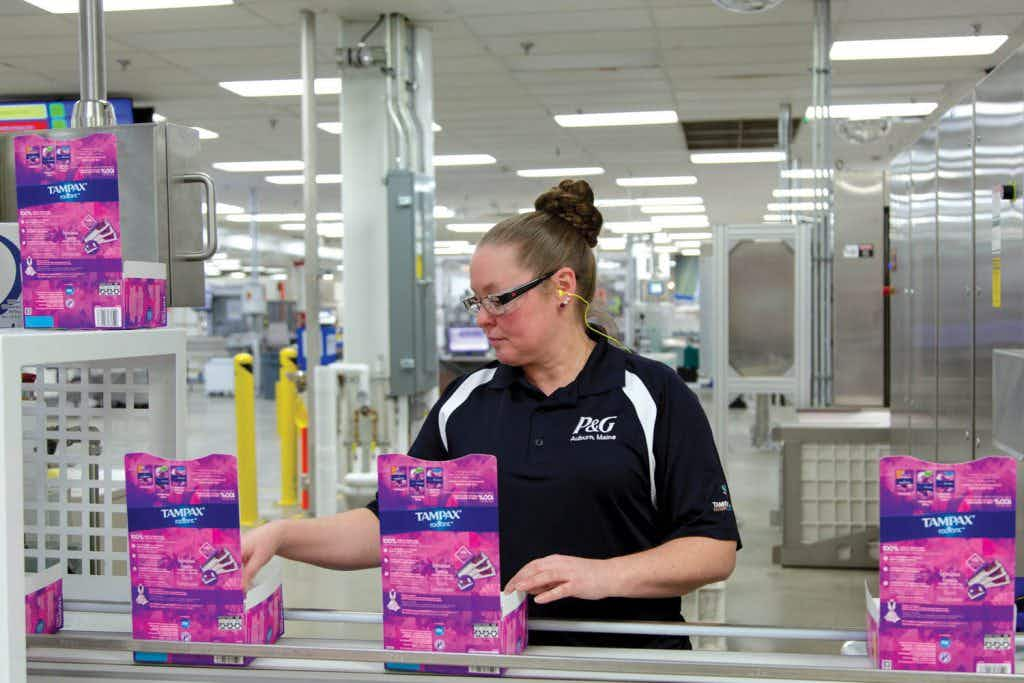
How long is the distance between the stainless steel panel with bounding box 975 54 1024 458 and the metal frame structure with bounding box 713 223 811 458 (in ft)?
9.18

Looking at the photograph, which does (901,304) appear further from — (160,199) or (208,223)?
(160,199)

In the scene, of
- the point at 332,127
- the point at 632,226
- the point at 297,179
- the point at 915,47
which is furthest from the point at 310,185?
the point at 632,226

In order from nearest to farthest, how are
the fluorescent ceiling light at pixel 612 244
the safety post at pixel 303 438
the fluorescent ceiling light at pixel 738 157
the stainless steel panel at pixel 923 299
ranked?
the stainless steel panel at pixel 923 299
the safety post at pixel 303 438
the fluorescent ceiling light at pixel 738 157
the fluorescent ceiling light at pixel 612 244

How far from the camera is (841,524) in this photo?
6.07 meters

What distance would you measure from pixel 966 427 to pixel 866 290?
297cm

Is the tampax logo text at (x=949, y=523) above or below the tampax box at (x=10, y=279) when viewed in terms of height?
below

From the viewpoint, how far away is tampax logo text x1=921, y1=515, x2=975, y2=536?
124cm

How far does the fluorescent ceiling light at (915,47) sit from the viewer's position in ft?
23.6

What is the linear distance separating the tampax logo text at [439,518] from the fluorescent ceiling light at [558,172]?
12103mm

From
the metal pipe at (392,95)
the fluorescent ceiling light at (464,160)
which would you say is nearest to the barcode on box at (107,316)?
the metal pipe at (392,95)

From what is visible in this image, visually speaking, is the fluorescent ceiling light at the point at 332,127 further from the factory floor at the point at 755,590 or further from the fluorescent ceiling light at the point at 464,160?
the factory floor at the point at 755,590

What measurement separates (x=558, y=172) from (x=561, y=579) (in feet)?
40.6

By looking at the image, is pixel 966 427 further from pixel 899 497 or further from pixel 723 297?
pixel 899 497

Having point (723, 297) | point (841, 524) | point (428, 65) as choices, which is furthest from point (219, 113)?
point (841, 524)
